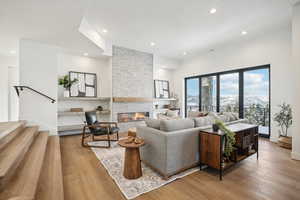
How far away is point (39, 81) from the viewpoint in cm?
385

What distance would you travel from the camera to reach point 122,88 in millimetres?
5445

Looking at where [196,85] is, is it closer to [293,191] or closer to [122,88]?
[122,88]

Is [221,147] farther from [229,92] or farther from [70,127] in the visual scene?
[70,127]

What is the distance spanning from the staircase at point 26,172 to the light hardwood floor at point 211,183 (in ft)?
0.79

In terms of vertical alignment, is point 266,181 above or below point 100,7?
below

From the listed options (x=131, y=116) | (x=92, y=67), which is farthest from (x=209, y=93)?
(x=92, y=67)

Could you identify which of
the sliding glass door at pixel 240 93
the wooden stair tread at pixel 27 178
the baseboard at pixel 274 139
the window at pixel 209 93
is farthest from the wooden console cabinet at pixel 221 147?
the window at pixel 209 93

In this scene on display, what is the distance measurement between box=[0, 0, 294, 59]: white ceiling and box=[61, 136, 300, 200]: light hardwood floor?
291cm

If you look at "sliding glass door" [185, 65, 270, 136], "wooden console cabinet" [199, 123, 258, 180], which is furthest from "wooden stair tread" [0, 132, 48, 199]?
"sliding glass door" [185, 65, 270, 136]

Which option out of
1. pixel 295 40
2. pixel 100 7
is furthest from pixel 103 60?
pixel 295 40

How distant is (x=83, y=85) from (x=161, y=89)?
12.1 ft

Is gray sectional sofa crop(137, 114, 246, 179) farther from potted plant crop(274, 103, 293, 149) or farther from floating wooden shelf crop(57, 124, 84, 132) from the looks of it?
floating wooden shelf crop(57, 124, 84, 132)

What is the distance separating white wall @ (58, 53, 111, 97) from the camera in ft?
16.1

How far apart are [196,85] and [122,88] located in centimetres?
357
